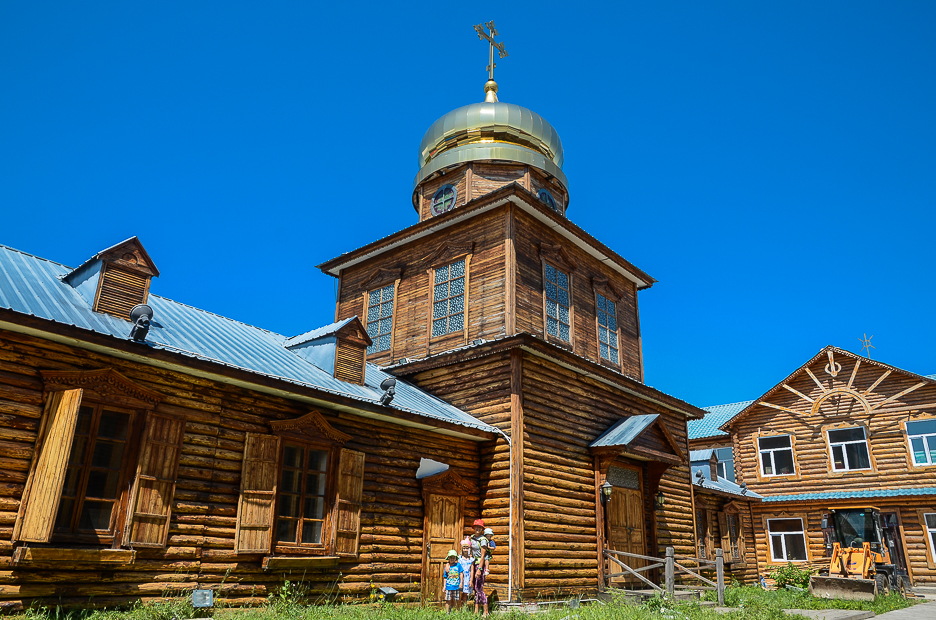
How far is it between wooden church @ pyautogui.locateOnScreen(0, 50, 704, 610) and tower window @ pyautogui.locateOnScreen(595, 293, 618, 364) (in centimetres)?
11

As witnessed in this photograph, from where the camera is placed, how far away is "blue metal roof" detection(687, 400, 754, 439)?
33.5m

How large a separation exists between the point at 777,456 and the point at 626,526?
16150 millimetres

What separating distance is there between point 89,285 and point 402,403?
6390 millimetres

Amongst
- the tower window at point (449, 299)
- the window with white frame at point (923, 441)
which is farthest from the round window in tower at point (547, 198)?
the window with white frame at point (923, 441)

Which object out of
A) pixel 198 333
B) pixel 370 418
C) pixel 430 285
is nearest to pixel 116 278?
pixel 198 333

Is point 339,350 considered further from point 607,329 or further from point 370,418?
point 607,329

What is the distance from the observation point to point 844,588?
18.5m

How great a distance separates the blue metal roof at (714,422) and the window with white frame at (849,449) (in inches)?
194

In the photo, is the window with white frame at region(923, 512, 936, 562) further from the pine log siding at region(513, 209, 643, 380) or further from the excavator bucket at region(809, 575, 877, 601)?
the pine log siding at region(513, 209, 643, 380)

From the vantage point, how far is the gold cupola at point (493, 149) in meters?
21.8

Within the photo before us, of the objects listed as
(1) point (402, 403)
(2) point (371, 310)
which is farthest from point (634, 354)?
(1) point (402, 403)

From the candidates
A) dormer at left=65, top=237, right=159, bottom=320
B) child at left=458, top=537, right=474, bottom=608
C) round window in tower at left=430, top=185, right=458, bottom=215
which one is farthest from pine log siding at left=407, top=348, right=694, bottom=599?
dormer at left=65, top=237, right=159, bottom=320

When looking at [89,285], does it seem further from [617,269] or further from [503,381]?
[617,269]

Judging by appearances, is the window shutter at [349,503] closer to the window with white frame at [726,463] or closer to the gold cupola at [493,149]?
the gold cupola at [493,149]
